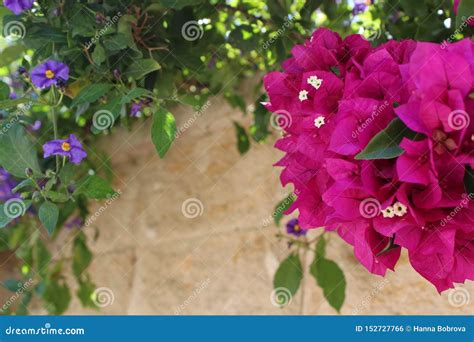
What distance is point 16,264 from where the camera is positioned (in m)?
2.00

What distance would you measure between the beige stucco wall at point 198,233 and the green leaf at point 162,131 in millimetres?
591

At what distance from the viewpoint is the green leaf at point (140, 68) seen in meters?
1.13

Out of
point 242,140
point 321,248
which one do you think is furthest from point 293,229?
point 242,140

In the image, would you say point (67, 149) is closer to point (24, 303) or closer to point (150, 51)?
point (150, 51)

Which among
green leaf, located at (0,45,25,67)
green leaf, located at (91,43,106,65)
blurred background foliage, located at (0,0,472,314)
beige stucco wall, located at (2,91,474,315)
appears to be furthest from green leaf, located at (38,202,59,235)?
beige stucco wall, located at (2,91,474,315)

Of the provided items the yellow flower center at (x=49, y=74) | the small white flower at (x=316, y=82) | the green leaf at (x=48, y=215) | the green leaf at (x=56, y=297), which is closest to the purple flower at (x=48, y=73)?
the yellow flower center at (x=49, y=74)

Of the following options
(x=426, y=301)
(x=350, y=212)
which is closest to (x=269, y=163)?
(x=426, y=301)

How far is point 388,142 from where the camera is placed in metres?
0.79

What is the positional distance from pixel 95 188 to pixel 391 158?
0.52 m

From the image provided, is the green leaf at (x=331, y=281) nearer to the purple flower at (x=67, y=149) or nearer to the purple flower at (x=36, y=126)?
the purple flower at (x=67, y=149)

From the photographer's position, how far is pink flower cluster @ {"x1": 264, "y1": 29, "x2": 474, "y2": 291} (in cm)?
74

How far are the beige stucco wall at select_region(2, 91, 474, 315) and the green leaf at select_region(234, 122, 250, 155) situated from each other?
61 mm

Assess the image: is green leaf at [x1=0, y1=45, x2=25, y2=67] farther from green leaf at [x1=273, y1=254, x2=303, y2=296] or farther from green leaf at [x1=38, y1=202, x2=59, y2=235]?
green leaf at [x1=273, y1=254, x2=303, y2=296]

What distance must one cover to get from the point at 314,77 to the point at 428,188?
0.80 feet
